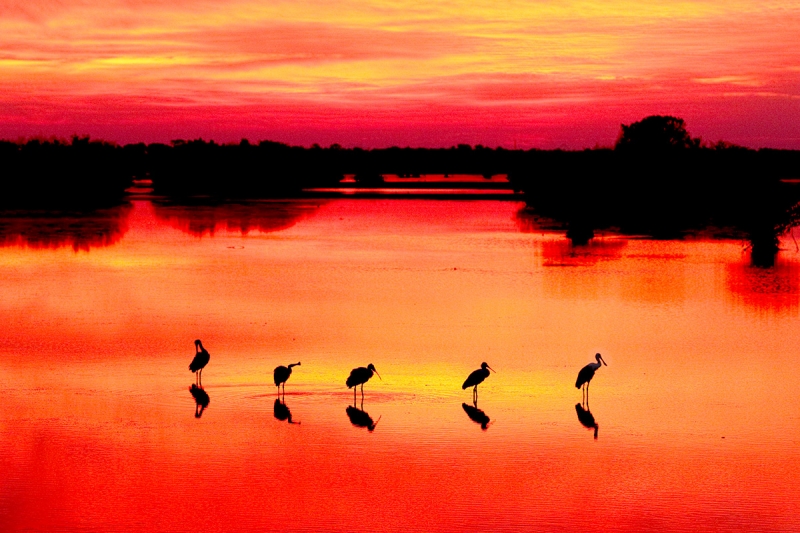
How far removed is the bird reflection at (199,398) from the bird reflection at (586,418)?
4.06m

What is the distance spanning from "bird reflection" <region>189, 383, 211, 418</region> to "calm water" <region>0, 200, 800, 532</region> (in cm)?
13

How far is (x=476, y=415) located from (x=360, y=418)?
1.24m

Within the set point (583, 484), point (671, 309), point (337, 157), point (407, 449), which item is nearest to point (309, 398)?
point (407, 449)

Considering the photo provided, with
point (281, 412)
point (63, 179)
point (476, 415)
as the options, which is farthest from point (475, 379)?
point (63, 179)

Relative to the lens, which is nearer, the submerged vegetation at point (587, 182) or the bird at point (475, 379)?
the bird at point (475, 379)

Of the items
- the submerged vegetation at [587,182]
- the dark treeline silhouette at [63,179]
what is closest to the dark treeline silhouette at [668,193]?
the submerged vegetation at [587,182]

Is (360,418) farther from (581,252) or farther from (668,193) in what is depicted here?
(668,193)

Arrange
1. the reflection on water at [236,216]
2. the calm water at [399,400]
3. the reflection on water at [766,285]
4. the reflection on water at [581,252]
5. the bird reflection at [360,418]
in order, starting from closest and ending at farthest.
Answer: the calm water at [399,400] → the bird reflection at [360,418] → the reflection on water at [766,285] → the reflection on water at [581,252] → the reflection on water at [236,216]

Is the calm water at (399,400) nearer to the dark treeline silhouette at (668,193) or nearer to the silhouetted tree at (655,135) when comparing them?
the dark treeline silhouette at (668,193)

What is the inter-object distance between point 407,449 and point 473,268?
62.7ft

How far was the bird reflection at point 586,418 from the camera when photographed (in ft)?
42.7

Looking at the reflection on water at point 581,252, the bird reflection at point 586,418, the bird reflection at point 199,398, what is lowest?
the reflection on water at point 581,252

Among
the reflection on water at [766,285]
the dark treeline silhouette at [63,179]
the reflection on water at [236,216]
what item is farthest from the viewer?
the dark treeline silhouette at [63,179]

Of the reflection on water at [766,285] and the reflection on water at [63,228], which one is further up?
the reflection on water at [63,228]
